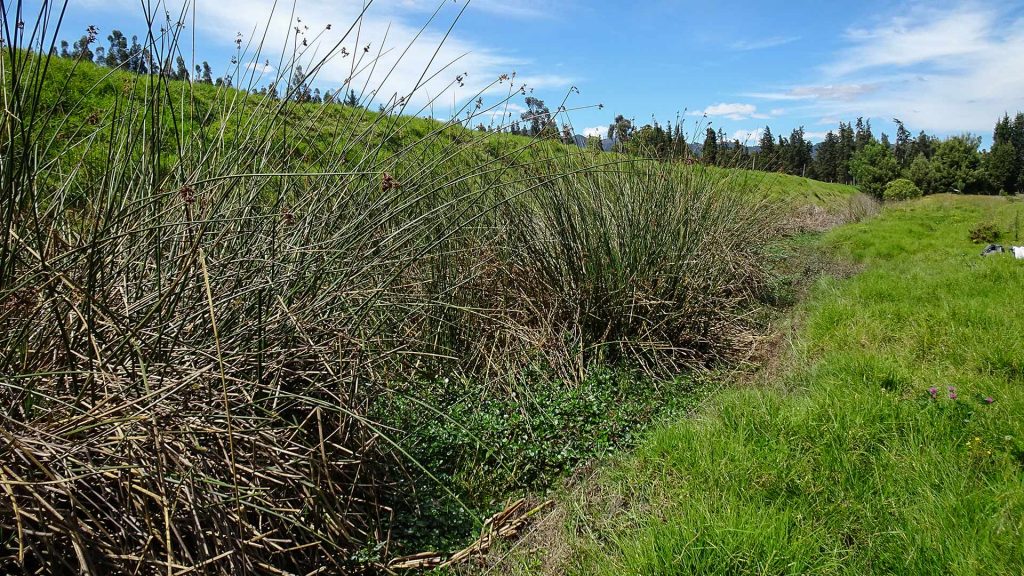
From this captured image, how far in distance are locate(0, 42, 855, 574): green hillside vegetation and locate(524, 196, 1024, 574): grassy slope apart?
51cm

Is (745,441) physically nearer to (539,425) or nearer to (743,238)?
(539,425)

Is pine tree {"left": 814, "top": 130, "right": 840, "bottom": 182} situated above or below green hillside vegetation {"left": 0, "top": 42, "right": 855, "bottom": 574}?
above

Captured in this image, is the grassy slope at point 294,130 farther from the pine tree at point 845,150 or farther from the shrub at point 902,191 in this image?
the pine tree at point 845,150

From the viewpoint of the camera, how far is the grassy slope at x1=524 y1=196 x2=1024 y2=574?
72.3 inches

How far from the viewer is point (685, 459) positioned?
2506mm

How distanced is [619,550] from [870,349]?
2809 mm

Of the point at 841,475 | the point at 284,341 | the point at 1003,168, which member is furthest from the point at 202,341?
the point at 1003,168

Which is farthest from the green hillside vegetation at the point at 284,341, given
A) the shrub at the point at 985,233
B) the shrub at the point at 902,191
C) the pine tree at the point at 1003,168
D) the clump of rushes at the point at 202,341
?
the pine tree at the point at 1003,168

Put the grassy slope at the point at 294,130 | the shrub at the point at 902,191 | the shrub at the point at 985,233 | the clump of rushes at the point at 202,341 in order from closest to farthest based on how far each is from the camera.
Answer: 1. the clump of rushes at the point at 202,341
2. the grassy slope at the point at 294,130
3. the shrub at the point at 985,233
4. the shrub at the point at 902,191

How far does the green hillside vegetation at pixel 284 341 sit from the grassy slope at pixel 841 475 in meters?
0.51

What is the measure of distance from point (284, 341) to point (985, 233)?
11741 mm

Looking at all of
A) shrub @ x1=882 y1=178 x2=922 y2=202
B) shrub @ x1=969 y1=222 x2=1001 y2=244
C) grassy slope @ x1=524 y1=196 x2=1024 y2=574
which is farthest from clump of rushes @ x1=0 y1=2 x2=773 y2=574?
shrub @ x1=882 y1=178 x2=922 y2=202

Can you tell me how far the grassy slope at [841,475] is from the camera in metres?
1.84

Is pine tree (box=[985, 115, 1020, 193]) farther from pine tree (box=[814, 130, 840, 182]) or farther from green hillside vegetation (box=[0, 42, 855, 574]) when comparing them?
green hillside vegetation (box=[0, 42, 855, 574])
